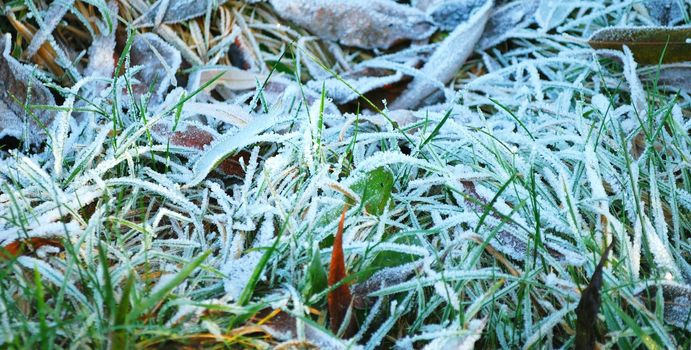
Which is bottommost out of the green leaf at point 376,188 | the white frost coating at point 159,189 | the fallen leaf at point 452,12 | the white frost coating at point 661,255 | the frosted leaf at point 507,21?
the white frost coating at point 661,255

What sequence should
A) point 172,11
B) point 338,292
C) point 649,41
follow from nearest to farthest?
point 338,292 < point 649,41 < point 172,11

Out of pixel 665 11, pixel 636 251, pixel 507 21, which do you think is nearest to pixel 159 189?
pixel 636 251

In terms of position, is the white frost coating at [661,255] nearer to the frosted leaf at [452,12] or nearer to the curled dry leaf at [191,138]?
the curled dry leaf at [191,138]

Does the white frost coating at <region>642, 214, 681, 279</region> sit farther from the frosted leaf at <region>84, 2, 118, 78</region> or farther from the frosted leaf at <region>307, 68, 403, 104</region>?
the frosted leaf at <region>84, 2, 118, 78</region>

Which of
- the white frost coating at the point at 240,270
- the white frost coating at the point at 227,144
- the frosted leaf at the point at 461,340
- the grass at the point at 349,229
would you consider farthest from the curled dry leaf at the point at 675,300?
the white frost coating at the point at 227,144

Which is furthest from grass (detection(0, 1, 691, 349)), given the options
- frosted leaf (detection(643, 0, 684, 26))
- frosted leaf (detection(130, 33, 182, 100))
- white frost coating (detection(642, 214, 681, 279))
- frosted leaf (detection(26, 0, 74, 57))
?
frosted leaf (detection(643, 0, 684, 26))

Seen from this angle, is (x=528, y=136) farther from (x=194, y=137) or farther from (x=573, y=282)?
(x=194, y=137)

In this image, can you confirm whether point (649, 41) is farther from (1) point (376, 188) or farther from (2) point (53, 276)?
(2) point (53, 276)
